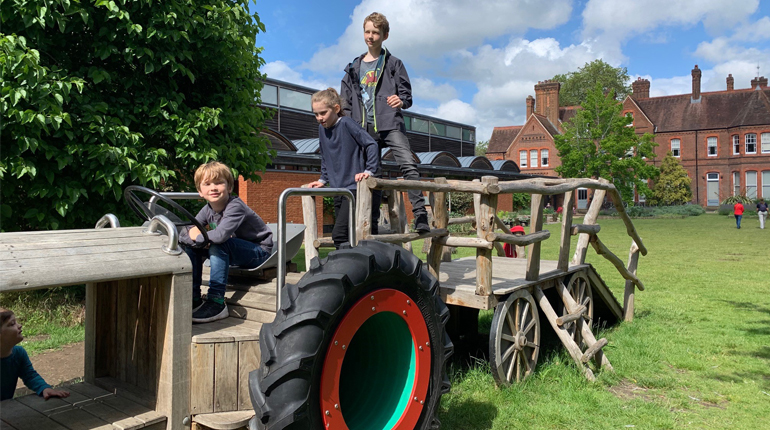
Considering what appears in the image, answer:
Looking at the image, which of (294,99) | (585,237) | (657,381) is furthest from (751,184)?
(657,381)

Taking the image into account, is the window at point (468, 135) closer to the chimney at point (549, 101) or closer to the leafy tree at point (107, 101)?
the chimney at point (549, 101)

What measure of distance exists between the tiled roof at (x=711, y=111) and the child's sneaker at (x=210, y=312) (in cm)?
6422

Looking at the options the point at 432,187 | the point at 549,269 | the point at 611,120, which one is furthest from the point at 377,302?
the point at 611,120

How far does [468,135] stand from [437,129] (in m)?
5.28

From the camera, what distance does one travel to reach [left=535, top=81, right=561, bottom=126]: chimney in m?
62.0

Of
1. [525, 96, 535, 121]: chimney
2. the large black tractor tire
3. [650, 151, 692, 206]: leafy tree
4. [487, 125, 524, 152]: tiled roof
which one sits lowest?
the large black tractor tire

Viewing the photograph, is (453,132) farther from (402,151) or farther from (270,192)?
(402,151)

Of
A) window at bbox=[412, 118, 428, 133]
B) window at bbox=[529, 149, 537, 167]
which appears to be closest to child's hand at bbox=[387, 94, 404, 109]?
window at bbox=[412, 118, 428, 133]

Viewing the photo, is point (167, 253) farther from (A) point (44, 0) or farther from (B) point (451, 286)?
(A) point (44, 0)

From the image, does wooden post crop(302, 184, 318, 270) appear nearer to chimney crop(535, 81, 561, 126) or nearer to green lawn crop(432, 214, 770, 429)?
green lawn crop(432, 214, 770, 429)

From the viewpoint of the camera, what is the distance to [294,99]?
26000mm

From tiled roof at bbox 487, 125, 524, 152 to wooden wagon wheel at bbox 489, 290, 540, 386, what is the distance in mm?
61383

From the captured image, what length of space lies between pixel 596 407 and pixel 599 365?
1.08 m

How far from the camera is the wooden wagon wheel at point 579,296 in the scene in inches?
233
